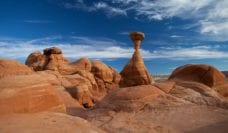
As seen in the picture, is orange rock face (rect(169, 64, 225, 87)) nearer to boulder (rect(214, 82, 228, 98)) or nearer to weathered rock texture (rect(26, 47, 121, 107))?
boulder (rect(214, 82, 228, 98))

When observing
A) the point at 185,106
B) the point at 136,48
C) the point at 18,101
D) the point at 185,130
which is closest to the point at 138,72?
the point at 136,48

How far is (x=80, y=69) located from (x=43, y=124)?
27.1 meters

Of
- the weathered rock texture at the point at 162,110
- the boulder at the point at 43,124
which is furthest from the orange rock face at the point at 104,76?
the boulder at the point at 43,124

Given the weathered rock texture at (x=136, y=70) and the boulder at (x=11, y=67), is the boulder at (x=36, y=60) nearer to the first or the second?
the weathered rock texture at (x=136, y=70)

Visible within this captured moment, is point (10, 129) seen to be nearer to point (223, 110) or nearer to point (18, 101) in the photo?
point (18, 101)

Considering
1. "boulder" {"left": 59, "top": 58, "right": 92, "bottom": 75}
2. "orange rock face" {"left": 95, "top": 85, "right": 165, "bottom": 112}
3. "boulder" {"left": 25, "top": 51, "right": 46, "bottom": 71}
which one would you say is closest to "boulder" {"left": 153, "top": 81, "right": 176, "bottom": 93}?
"orange rock face" {"left": 95, "top": 85, "right": 165, "bottom": 112}

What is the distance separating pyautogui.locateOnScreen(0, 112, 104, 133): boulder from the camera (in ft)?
18.8

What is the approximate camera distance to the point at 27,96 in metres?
7.28

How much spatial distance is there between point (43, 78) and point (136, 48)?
93.8ft

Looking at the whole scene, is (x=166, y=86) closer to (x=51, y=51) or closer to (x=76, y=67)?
(x=76, y=67)

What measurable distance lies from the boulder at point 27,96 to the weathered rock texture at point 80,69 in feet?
61.7

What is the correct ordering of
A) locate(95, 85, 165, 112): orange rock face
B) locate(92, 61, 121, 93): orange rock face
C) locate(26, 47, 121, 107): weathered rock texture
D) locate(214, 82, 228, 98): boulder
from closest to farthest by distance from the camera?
locate(95, 85, 165, 112): orange rock face < locate(214, 82, 228, 98): boulder < locate(26, 47, 121, 107): weathered rock texture < locate(92, 61, 121, 93): orange rock face

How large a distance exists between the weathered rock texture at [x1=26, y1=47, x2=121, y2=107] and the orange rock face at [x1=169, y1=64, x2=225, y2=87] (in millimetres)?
12096

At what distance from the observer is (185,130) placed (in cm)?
959
